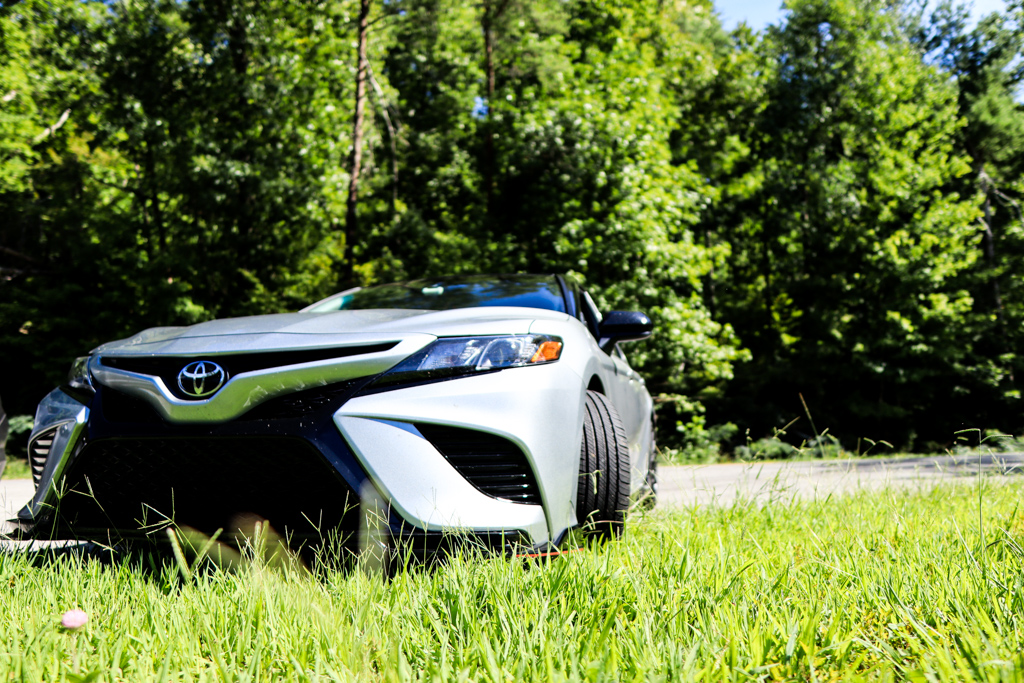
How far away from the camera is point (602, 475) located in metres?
2.65

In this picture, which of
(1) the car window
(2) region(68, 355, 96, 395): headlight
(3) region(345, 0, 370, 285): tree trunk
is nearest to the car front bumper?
(2) region(68, 355, 96, 395): headlight

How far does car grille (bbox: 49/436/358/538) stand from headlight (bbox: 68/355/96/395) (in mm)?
271

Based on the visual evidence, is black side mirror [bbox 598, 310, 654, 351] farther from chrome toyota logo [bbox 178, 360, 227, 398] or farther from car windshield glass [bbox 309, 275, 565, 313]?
chrome toyota logo [bbox 178, 360, 227, 398]

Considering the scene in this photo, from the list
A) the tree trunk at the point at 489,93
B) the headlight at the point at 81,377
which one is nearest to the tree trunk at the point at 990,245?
the tree trunk at the point at 489,93

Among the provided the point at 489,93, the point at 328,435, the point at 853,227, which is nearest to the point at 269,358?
the point at 328,435

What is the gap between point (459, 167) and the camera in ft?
54.5

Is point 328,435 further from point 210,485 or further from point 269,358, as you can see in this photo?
point 210,485

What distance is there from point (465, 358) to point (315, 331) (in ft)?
1.63

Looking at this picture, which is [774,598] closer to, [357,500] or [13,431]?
[357,500]

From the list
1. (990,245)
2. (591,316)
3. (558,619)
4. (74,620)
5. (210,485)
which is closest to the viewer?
(74,620)

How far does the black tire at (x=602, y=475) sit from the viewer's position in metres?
2.62

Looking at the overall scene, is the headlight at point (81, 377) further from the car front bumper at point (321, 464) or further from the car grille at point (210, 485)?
the car grille at point (210, 485)

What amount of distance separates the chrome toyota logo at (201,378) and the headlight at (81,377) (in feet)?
1.37

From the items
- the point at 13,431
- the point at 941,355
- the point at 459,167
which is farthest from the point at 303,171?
the point at 941,355
